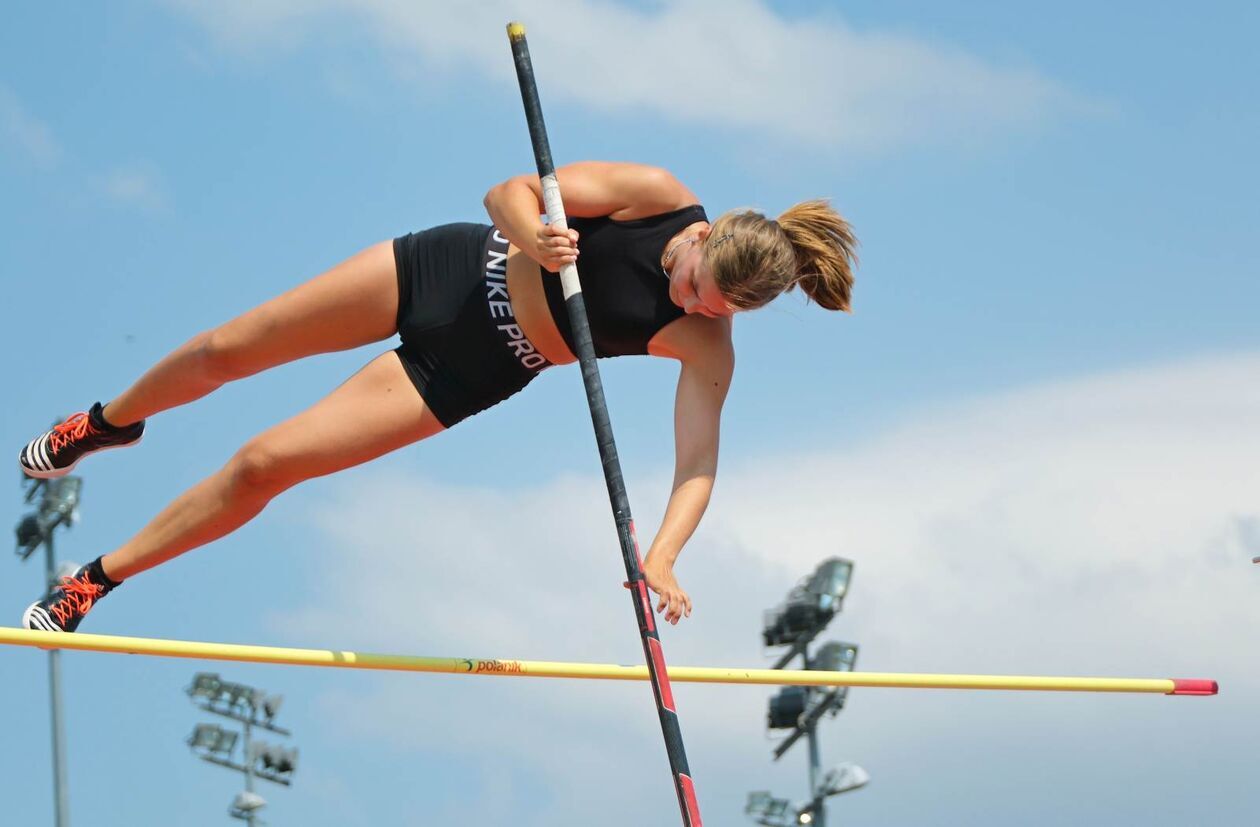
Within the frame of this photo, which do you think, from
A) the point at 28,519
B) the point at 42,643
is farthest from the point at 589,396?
the point at 28,519

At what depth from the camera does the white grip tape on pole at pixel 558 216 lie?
4.91 metres

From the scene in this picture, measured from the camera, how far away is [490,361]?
534 centimetres

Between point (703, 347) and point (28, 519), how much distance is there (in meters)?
9.29

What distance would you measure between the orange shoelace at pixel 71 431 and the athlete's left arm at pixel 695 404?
1.95 m

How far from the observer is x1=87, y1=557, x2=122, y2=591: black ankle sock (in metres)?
5.39

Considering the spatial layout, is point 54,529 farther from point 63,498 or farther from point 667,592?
point 667,592

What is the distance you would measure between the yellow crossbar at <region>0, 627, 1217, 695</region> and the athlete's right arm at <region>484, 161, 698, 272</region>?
1.28 metres

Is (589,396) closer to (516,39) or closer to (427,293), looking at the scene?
(427,293)

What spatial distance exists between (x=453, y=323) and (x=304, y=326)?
442 mm

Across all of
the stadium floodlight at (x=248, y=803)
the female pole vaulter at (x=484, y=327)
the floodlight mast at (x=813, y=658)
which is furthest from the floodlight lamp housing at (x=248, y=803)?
the female pole vaulter at (x=484, y=327)

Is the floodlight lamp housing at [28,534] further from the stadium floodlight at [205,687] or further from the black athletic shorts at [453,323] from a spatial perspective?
the black athletic shorts at [453,323]

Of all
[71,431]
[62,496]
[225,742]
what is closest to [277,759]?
[225,742]

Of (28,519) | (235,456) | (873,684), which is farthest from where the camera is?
(28,519)

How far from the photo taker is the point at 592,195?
5066 mm
